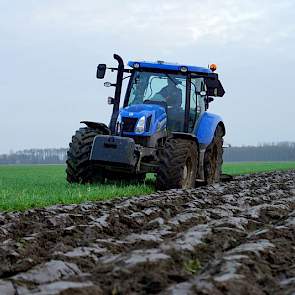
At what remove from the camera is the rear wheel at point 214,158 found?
43.1 ft

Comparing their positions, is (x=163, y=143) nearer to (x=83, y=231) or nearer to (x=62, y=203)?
(x=62, y=203)

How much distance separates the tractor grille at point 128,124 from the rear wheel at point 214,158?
203 centimetres

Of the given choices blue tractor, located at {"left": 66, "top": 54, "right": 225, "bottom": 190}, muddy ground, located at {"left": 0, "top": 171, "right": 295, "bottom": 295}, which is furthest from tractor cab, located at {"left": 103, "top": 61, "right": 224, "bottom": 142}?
muddy ground, located at {"left": 0, "top": 171, "right": 295, "bottom": 295}

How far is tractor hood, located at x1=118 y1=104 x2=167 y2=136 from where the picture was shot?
1150 cm

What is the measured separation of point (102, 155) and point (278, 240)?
6421 millimetres

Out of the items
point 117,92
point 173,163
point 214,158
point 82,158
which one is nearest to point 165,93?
point 117,92

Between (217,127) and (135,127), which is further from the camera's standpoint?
(217,127)

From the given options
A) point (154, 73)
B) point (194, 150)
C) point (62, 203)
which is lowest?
point (62, 203)

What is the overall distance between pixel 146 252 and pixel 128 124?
305 inches

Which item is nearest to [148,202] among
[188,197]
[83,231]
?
[188,197]

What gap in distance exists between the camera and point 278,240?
4.90 meters

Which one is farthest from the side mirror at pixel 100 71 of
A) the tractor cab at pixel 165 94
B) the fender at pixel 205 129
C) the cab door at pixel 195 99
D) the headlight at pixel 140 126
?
the fender at pixel 205 129

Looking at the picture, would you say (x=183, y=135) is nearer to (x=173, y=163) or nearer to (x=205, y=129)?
(x=173, y=163)

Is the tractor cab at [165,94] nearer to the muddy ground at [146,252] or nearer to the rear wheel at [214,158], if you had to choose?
the rear wheel at [214,158]
